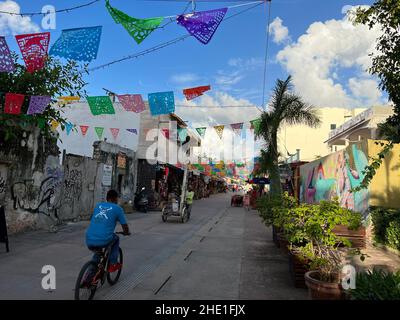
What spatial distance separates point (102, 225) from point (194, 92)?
8.22 m

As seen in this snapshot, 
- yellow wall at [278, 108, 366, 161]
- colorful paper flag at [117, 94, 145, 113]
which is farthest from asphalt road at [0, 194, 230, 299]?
yellow wall at [278, 108, 366, 161]

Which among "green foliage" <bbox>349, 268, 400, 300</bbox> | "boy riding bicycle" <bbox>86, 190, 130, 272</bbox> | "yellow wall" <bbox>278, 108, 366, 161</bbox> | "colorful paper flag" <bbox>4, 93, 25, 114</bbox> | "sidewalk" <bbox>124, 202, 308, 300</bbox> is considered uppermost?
"yellow wall" <bbox>278, 108, 366, 161</bbox>

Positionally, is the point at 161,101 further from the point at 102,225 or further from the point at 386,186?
the point at 102,225

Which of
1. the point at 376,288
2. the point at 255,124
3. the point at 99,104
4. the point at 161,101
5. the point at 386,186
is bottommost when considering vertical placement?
the point at 376,288

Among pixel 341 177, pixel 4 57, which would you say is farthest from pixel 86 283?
pixel 341 177

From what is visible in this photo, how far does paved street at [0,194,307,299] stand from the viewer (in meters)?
5.90

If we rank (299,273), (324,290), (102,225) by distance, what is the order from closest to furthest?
1. (324,290)
2. (102,225)
3. (299,273)

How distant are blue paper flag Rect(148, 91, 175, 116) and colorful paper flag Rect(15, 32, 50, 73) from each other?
4.99m

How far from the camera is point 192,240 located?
11.8 m

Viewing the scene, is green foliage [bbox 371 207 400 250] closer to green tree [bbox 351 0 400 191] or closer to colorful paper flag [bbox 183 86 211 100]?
green tree [bbox 351 0 400 191]

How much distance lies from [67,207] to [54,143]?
288cm

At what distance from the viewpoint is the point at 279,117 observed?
1877 cm
